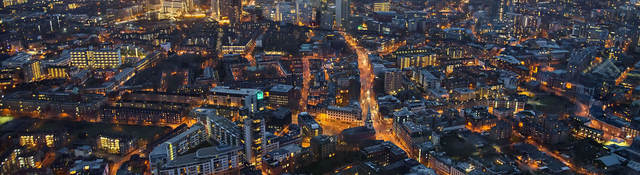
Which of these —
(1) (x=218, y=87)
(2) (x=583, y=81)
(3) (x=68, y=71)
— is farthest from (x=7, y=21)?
(2) (x=583, y=81)

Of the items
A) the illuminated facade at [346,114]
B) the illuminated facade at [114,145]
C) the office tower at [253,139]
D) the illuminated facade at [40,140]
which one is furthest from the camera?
the illuminated facade at [346,114]

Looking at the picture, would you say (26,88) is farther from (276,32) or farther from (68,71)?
(276,32)

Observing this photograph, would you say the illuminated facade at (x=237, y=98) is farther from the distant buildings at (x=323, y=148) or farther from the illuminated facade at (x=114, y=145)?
the illuminated facade at (x=114, y=145)

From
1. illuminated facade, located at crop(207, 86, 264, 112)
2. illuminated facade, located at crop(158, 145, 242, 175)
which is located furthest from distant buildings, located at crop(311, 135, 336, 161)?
illuminated facade, located at crop(207, 86, 264, 112)

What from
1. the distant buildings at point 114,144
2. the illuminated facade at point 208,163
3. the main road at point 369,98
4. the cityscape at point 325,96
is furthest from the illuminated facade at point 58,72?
the main road at point 369,98

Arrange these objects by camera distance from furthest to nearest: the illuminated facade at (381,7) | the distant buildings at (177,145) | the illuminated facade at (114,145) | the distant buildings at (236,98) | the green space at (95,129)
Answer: the illuminated facade at (381,7)
the distant buildings at (236,98)
the green space at (95,129)
the illuminated facade at (114,145)
the distant buildings at (177,145)

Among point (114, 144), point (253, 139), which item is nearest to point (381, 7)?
point (253, 139)
